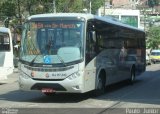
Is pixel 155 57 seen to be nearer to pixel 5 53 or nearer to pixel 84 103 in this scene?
pixel 5 53

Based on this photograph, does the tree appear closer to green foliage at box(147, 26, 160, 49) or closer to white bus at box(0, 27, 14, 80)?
white bus at box(0, 27, 14, 80)

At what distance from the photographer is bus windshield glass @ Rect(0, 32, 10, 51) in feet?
81.6

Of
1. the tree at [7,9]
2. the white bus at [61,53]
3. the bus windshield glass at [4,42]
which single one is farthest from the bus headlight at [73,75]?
the tree at [7,9]

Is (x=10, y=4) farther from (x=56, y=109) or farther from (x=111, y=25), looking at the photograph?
(x=56, y=109)

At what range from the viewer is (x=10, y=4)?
152 ft

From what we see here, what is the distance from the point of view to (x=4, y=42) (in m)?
25.2

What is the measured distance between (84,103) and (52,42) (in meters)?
2.30

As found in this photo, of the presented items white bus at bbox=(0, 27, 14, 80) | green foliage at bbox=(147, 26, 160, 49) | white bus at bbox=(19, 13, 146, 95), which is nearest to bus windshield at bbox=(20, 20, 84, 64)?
white bus at bbox=(19, 13, 146, 95)

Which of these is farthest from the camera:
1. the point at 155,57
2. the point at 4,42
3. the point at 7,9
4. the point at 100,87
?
the point at 155,57

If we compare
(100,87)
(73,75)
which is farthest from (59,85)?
(100,87)

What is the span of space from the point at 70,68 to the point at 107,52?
352 cm

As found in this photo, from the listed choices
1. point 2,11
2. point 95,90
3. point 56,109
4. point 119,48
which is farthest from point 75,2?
point 56,109

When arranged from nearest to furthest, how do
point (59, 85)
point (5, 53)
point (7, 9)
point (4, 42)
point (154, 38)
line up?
point (59, 85) < point (5, 53) < point (4, 42) < point (7, 9) < point (154, 38)

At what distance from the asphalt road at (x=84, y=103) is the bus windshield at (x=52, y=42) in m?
1.51
